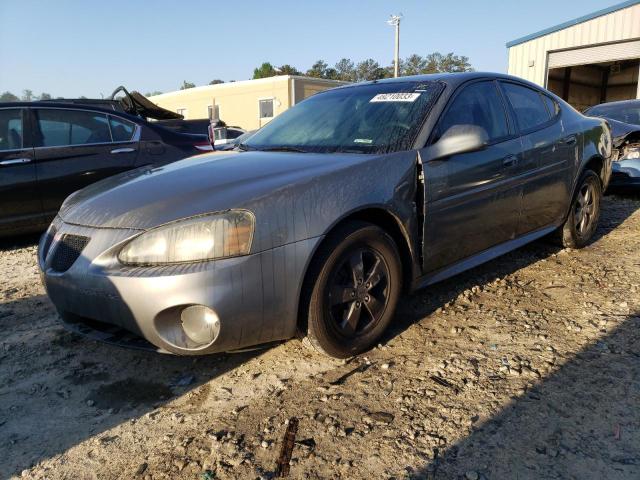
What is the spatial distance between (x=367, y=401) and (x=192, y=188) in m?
1.31

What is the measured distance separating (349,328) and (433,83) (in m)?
1.73

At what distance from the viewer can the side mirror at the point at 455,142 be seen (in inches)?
116

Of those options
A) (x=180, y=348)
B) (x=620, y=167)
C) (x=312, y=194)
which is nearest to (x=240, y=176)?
(x=312, y=194)

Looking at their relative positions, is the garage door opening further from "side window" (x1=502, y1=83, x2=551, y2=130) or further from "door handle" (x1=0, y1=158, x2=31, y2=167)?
"door handle" (x1=0, y1=158, x2=31, y2=167)

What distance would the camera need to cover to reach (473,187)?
3182mm

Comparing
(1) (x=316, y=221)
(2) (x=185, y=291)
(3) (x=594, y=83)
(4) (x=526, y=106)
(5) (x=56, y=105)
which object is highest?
(3) (x=594, y=83)

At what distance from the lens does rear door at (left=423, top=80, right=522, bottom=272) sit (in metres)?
2.98

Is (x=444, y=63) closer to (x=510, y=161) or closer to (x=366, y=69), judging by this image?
(x=366, y=69)

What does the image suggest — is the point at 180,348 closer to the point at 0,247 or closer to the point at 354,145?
the point at 354,145

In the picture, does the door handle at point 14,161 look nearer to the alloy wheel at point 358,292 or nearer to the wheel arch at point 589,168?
the alloy wheel at point 358,292

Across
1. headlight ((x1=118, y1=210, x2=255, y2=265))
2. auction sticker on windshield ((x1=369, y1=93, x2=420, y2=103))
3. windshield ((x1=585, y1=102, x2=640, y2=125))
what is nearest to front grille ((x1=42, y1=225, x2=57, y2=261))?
headlight ((x1=118, y1=210, x2=255, y2=265))

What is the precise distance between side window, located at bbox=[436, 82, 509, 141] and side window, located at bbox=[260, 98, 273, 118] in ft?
80.2

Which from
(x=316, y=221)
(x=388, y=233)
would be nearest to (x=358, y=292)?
(x=388, y=233)

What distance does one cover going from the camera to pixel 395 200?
9.05 feet
